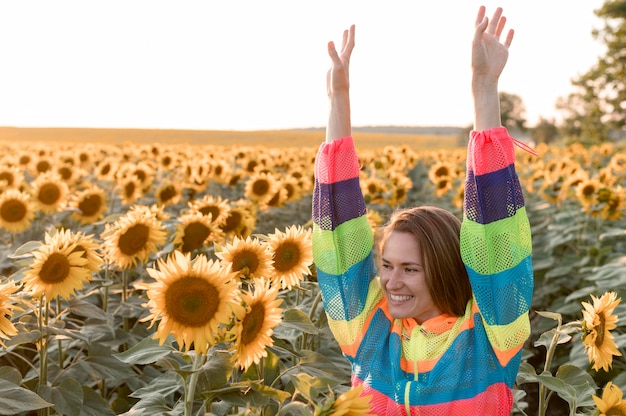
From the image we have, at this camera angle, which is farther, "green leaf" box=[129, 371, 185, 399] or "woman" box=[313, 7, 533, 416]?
"green leaf" box=[129, 371, 185, 399]

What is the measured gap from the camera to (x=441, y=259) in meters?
2.43

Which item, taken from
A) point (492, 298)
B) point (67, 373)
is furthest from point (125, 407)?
point (492, 298)

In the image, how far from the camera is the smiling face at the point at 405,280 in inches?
95.7

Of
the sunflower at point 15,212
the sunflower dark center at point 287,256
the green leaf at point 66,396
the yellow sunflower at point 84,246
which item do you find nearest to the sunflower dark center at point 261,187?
the sunflower at point 15,212

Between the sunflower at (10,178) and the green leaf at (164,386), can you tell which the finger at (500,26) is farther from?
the sunflower at (10,178)

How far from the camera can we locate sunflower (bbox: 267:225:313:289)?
3029 mm

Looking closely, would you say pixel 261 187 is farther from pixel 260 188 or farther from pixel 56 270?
pixel 56 270

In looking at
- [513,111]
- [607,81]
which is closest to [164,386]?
[607,81]

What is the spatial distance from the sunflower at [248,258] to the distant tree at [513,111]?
61144 mm

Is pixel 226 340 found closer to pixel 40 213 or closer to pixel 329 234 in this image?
pixel 329 234

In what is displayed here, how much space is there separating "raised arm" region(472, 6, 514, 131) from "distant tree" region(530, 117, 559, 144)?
61.9m

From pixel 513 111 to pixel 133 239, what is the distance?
67560 mm

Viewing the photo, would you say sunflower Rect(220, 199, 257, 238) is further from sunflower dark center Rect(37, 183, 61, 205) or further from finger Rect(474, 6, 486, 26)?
finger Rect(474, 6, 486, 26)

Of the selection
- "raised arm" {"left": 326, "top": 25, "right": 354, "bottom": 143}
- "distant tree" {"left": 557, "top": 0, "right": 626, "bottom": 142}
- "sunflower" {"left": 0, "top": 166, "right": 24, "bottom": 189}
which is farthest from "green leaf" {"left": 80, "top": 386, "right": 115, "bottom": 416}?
"distant tree" {"left": 557, "top": 0, "right": 626, "bottom": 142}
